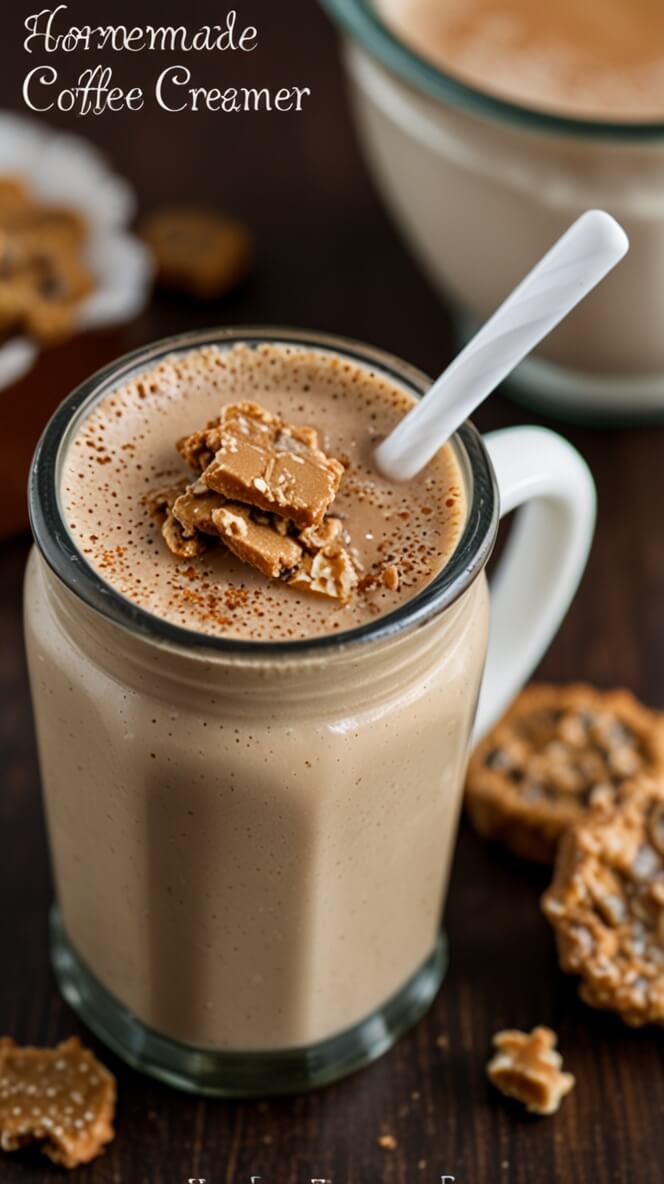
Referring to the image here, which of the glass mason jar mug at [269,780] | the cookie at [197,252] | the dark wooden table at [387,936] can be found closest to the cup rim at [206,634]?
the glass mason jar mug at [269,780]

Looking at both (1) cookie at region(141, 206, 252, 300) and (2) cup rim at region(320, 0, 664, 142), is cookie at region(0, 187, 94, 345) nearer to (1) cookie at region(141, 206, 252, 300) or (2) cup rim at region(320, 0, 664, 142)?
(1) cookie at region(141, 206, 252, 300)

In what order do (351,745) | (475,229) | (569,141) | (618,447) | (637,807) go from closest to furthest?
(351,745)
(637,807)
(569,141)
(475,229)
(618,447)

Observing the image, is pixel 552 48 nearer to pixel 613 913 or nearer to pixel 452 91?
pixel 452 91

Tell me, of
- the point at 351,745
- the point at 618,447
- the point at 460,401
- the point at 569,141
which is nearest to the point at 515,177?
the point at 569,141

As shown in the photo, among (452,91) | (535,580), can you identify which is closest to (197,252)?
(452,91)

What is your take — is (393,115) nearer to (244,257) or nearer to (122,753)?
(244,257)

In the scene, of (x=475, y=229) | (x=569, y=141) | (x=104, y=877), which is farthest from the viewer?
(x=475, y=229)

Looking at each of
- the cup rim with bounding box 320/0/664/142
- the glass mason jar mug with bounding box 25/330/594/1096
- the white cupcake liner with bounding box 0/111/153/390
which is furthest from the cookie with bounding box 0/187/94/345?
the glass mason jar mug with bounding box 25/330/594/1096
